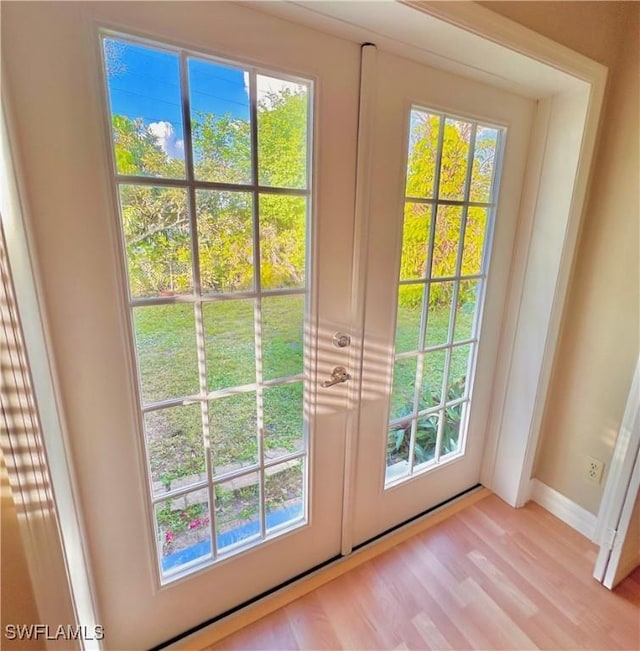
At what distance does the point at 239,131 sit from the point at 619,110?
143 cm

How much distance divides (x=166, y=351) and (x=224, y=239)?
1.12 feet

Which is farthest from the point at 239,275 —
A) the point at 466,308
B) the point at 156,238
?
the point at 466,308

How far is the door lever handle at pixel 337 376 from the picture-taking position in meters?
1.21

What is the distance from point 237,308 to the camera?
3.30ft

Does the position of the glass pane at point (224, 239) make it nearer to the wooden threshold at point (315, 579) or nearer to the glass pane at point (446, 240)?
the glass pane at point (446, 240)

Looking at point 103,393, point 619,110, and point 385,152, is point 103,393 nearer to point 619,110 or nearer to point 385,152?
point 385,152

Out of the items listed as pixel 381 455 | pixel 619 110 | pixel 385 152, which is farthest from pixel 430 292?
pixel 619 110

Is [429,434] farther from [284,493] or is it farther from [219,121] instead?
[219,121]

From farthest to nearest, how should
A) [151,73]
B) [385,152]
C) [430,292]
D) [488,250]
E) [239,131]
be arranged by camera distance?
[488,250], [430,292], [385,152], [239,131], [151,73]

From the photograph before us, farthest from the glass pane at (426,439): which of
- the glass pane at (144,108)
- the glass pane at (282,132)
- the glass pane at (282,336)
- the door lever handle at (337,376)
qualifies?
the glass pane at (144,108)

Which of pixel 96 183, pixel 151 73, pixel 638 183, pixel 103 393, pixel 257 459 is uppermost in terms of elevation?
pixel 151 73

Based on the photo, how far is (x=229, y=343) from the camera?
1.03 metres

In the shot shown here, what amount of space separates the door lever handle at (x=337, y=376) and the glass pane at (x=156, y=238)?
57cm

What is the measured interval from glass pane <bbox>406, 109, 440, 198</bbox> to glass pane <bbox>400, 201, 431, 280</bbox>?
Result: 2.1 inches
